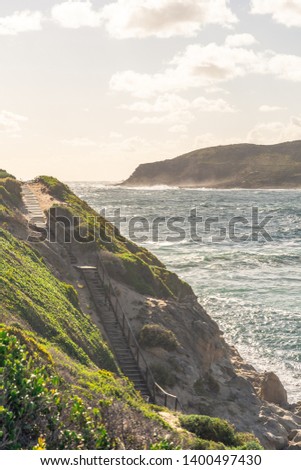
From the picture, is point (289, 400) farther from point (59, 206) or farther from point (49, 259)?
point (59, 206)

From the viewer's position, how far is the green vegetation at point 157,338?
2833cm

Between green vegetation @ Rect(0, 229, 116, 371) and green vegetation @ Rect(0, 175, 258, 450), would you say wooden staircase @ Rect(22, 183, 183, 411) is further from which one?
green vegetation @ Rect(0, 229, 116, 371)

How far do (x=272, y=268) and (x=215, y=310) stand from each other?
1906 cm

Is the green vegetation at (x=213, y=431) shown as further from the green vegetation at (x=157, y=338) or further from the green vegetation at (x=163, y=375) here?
→ the green vegetation at (x=157, y=338)

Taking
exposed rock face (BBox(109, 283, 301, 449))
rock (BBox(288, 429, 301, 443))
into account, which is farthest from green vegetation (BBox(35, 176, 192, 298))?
rock (BBox(288, 429, 301, 443))

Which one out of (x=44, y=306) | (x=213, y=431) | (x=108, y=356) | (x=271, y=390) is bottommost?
(x=271, y=390)

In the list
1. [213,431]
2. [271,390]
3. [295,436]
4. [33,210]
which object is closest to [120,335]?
[271,390]

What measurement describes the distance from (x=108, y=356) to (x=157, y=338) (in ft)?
14.4

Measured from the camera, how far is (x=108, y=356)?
24.8 metres

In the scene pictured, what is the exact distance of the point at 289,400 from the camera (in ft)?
101

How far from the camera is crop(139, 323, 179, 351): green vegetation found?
28.3 metres

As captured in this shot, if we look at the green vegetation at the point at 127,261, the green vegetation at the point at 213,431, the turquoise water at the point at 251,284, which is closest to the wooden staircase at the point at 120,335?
the green vegetation at the point at 127,261

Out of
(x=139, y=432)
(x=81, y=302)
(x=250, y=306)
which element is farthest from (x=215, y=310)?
(x=139, y=432)

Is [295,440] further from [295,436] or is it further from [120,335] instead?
[120,335]
